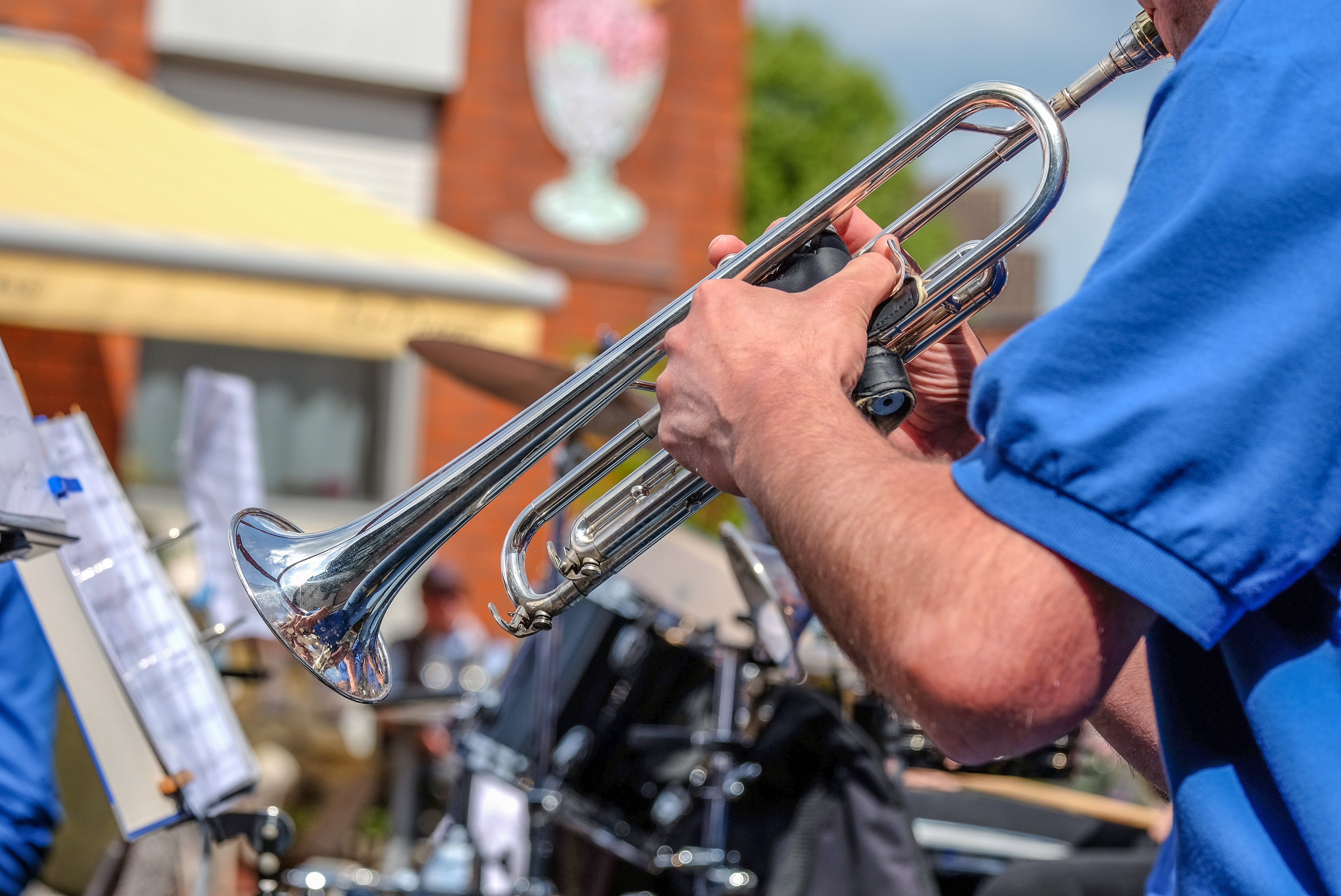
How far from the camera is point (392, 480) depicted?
7.60m

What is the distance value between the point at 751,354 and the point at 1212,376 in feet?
1.08

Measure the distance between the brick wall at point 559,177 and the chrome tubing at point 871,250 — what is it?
5.91 meters

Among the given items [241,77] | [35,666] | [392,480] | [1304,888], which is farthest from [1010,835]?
[241,77]

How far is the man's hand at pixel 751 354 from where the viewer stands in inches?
36.3

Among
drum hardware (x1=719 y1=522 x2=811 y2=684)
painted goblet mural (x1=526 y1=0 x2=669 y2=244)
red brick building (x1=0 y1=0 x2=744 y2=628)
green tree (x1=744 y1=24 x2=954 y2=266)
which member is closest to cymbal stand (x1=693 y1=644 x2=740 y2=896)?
drum hardware (x1=719 y1=522 x2=811 y2=684)

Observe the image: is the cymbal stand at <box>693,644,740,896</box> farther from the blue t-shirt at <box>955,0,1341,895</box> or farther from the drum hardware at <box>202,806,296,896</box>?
the blue t-shirt at <box>955,0,1341,895</box>

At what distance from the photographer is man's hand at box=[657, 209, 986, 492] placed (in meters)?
0.92

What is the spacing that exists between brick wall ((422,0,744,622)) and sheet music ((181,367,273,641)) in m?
4.03

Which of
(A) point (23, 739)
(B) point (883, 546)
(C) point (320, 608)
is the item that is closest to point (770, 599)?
(C) point (320, 608)

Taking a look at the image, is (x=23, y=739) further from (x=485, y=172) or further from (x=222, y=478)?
(x=485, y=172)

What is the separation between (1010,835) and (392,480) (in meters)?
5.08

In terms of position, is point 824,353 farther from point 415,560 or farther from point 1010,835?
point 1010,835

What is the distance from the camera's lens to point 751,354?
94cm

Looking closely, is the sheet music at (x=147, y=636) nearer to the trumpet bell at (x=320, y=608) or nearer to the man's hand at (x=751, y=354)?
the trumpet bell at (x=320, y=608)
